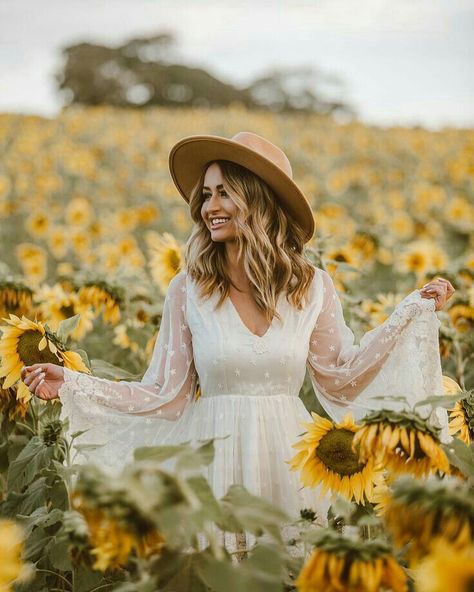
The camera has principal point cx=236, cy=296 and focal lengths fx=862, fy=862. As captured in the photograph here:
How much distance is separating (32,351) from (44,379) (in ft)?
0.45

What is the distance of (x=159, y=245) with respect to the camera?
3.87 metres

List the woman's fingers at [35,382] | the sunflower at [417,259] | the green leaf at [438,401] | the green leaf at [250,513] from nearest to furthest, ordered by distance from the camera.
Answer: the green leaf at [250,513] < the green leaf at [438,401] < the woman's fingers at [35,382] < the sunflower at [417,259]

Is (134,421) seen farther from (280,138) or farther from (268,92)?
(268,92)

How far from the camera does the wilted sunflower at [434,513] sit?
4.57 ft

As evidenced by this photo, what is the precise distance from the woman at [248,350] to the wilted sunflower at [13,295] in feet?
2.48

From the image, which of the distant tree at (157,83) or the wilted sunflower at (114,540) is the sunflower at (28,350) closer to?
the wilted sunflower at (114,540)

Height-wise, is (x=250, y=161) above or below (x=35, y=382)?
above

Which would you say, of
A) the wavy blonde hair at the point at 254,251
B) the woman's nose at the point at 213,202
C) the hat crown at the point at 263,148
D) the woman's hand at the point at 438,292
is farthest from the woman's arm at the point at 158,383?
the woman's hand at the point at 438,292

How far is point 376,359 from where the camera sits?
254 centimetres

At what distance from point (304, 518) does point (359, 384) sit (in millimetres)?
709

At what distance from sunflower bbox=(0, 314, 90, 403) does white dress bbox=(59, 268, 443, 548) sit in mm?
108

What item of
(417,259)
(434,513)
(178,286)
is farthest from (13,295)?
(417,259)

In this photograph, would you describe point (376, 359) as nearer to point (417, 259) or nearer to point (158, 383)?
point (158, 383)

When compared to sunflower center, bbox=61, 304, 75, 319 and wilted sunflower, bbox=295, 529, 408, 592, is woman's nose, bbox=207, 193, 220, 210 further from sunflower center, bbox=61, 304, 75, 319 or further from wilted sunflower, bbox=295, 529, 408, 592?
wilted sunflower, bbox=295, 529, 408, 592
